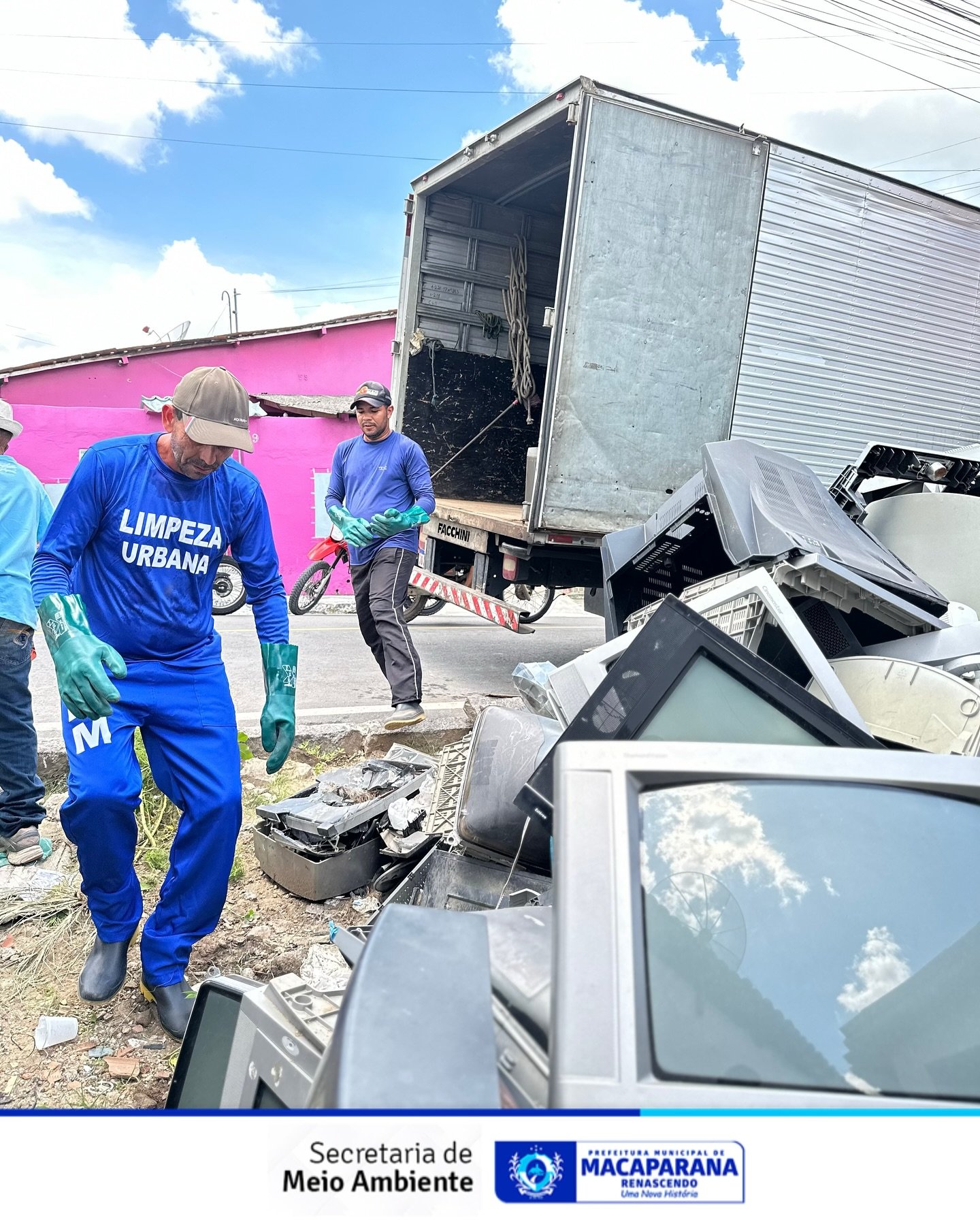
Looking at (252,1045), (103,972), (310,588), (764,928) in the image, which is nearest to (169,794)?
(103,972)

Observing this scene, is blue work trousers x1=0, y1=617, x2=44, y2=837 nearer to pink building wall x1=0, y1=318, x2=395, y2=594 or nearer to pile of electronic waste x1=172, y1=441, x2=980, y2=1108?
pile of electronic waste x1=172, y1=441, x2=980, y2=1108

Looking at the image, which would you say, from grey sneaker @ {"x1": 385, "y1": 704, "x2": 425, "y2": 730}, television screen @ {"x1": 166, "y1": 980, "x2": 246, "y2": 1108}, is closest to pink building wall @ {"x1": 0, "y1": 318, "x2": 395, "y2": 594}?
grey sneaker @ {"x1": 385, "y1": 704, "x2": 425, "y2": 730}

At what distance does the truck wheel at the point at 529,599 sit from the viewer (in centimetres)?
645

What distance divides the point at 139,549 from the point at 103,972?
45.8 inches

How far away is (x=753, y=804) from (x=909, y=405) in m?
5.97

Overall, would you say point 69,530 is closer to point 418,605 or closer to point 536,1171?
point 536,1171

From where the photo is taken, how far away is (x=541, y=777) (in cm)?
188

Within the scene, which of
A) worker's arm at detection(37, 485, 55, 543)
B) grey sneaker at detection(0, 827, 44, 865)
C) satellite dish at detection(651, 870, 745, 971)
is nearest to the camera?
satellite dish at detection(651, 870, 745, 971)

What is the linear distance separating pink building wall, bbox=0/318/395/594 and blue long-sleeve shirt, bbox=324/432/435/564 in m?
5.01

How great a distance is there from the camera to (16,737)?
125 inches

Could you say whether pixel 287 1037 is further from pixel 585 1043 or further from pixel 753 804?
pixel 753 804

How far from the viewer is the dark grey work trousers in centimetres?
465

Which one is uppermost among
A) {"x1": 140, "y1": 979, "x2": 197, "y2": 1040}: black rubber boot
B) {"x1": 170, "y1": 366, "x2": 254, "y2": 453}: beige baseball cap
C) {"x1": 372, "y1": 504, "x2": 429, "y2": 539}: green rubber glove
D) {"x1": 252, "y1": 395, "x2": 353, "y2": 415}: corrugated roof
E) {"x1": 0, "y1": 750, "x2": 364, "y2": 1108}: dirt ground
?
{"x1": 252, "y1": 395, "x2": 353, "y2": 415}: corrugated roof

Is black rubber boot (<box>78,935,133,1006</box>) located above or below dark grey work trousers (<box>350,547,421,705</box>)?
below
